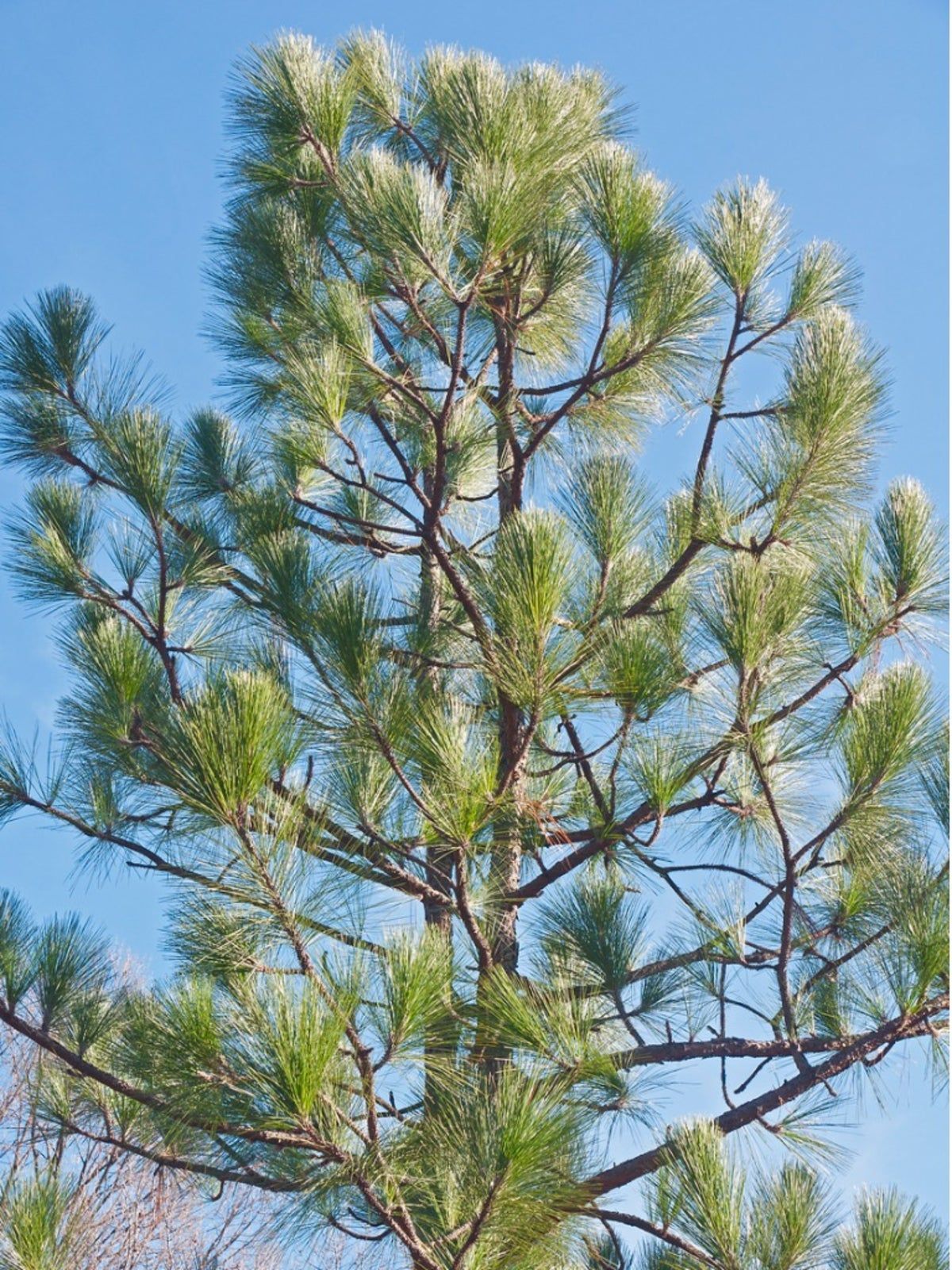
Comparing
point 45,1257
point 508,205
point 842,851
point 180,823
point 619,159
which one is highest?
point 619,159

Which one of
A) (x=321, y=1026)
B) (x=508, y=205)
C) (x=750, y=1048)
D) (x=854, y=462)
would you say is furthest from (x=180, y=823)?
(x=854, y=462)

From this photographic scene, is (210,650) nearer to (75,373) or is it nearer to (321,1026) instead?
(75,373)

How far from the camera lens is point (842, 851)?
8.56 feet

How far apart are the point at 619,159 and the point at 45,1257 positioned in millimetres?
2122

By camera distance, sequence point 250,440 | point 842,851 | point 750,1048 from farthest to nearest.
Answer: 1. point 250,440
2. point 842,851
3. point 750,1048

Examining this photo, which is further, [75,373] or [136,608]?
[75,373]

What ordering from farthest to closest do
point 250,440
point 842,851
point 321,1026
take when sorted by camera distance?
point 250,440, point 842,851, point 321,1026

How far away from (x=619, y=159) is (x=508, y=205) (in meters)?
0.36

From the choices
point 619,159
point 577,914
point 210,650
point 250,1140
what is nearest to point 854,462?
point 619,159

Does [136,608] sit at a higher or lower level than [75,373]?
lower

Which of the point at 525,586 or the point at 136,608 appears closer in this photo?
the point at 525,586

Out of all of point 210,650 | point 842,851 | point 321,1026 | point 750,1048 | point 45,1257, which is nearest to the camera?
point 321,1026

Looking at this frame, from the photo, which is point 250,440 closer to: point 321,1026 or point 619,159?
point 619,159

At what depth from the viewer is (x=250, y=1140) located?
220cm
